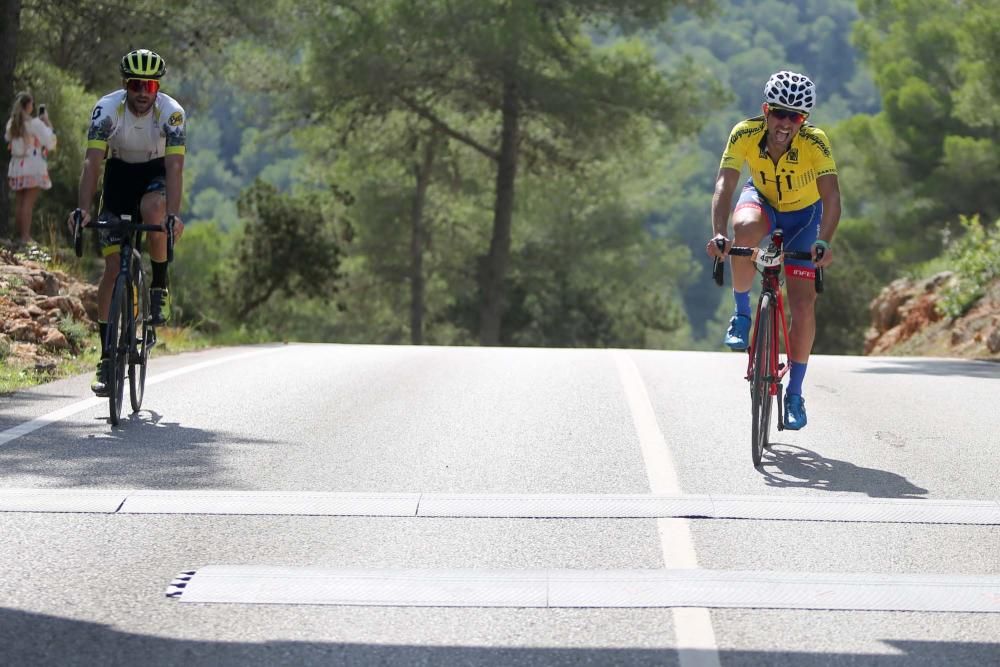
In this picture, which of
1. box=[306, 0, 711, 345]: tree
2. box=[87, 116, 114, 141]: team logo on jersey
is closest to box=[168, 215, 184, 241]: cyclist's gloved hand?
box=[87, 116, 114, 141]: team logo on jersey

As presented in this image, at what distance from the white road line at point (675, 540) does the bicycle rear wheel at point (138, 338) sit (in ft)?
10.1

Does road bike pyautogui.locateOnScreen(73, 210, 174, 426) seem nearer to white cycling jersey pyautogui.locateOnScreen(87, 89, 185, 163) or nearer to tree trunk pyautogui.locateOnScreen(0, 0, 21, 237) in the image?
white cycling jersey pyautogui.locateOnScreen(87, 89, 185, 163)

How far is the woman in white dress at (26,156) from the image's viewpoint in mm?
18312

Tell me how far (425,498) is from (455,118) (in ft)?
127

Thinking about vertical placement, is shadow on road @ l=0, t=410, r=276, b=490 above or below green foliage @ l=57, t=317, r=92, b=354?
below

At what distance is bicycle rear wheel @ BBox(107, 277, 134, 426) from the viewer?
9586 mm

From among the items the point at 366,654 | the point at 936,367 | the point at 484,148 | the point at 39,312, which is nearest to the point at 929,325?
the point at 936,367

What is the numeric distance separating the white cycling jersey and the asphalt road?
1665 mm

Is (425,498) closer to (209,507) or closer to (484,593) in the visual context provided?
(209,507)

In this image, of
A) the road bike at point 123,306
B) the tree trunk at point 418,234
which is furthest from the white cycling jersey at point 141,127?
the tree trunk at point 418,234

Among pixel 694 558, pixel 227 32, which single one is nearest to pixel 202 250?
pixel 227 32

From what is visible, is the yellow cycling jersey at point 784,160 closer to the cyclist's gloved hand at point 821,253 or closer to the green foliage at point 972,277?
the cyclist's gloved hand at point 821,253

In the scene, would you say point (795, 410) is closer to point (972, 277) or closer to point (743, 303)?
point (743, 303)

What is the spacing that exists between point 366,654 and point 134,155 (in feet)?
18.4
